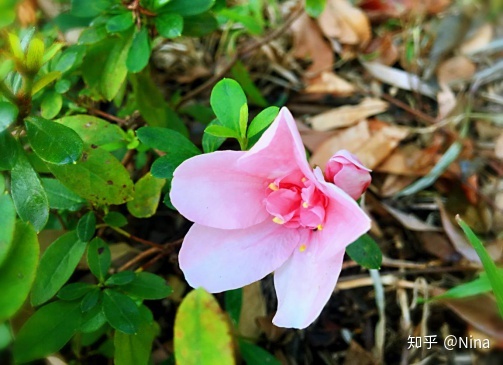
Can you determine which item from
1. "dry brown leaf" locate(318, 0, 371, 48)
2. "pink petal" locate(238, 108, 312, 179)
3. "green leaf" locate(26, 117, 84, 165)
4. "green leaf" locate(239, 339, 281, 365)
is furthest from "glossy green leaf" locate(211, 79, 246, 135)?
"dry brown leaf" locate(318, 0, 371, 48)

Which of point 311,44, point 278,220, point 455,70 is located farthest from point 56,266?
point 455,70

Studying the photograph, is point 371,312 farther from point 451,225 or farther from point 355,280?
point 451,225

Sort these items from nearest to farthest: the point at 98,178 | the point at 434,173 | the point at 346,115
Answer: the point at 98,178, the point at 434,173, the point at 346,115

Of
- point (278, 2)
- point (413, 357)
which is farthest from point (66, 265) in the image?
point (278, 2)

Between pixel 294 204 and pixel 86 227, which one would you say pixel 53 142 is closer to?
pixel 86 227

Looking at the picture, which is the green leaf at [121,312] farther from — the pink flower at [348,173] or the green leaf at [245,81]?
the green leaf at [245,81]

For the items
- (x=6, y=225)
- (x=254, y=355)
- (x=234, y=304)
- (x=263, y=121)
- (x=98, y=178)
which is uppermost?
(x=6, y=225)

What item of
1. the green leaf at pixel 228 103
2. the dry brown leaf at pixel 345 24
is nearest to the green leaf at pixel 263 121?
A: the green leaf at pixel 228 103
